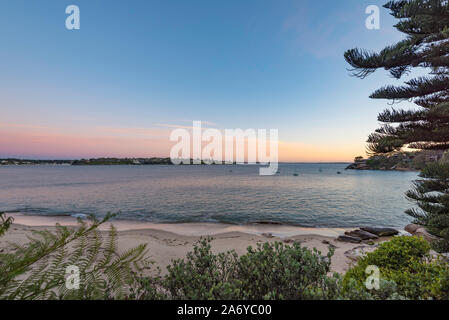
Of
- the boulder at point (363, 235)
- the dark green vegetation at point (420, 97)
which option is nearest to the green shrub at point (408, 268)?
the dark green vegetation at point (420, 97)

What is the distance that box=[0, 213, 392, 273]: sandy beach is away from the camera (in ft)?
24.7

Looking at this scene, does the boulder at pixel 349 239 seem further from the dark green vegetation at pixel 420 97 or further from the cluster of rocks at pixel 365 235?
the dark green vegetation at pixel 420 97

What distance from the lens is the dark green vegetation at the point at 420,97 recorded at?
4.34 metres

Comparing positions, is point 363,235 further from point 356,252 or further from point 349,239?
point 356,252

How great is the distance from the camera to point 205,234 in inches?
438

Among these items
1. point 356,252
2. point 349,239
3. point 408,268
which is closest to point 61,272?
point 408,268

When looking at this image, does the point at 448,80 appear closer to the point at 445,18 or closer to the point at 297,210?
the point at 445,18

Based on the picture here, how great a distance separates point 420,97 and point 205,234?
35.8ft

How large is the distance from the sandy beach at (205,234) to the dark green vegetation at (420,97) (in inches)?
136
